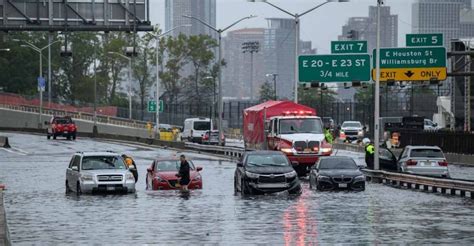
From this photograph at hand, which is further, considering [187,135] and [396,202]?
[187,135]

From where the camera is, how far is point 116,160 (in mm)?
40594

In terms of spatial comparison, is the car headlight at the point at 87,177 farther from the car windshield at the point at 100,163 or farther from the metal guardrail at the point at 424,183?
the metal guardrail at the point at 424,183

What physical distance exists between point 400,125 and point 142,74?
78.3 metres

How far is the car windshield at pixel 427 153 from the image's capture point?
48194 mm

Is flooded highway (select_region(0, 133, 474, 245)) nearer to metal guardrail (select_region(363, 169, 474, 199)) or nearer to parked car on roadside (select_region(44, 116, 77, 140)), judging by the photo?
metal guardrail (select_region(363, 169, 474, 199))

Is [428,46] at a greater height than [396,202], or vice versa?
[428,46]

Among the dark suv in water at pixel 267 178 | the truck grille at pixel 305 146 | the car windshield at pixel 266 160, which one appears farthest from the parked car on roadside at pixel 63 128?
the dark suv in water at pixel 267 178

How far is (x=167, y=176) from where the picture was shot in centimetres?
4206

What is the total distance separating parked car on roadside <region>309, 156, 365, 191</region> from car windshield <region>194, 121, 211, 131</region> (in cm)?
5842

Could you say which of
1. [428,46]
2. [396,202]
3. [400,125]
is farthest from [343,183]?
[400,125]

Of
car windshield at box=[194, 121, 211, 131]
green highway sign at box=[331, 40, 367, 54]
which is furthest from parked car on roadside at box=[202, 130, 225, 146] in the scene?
green highway sign at box=[331, 40, 367, 54]

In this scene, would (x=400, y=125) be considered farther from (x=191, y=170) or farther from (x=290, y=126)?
(x=191, y=170)

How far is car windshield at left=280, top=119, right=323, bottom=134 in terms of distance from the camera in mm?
50094

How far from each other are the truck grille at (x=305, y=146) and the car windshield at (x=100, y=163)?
35.7 feet
